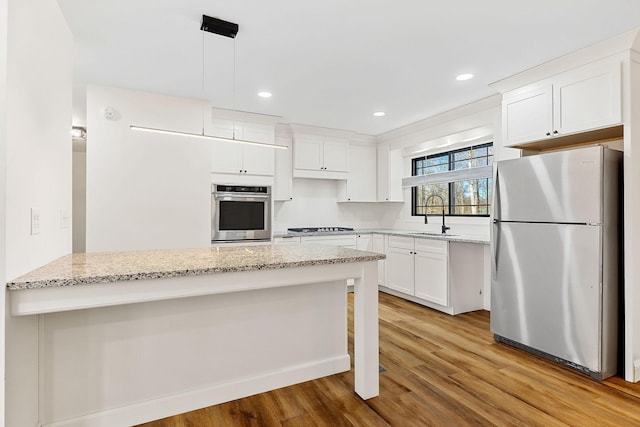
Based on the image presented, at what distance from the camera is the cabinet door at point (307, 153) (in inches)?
188

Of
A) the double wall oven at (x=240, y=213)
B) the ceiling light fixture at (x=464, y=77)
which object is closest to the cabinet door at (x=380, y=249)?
the double wall oven at (x=240, y=213)

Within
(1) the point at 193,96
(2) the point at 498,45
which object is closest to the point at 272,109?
(1) the point at 193,96

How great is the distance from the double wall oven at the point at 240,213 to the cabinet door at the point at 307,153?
2.35 feet

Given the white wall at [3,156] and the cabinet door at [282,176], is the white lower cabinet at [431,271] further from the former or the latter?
the white wall at [3,156]

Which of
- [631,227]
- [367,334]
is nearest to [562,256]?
[631,227]

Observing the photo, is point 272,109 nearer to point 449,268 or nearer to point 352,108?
point 352,108

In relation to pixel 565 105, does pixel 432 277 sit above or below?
below

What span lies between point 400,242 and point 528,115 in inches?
84.9

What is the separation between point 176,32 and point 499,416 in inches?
125

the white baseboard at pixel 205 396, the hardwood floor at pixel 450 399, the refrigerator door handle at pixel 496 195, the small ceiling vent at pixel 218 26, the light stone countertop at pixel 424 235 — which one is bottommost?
the hardwood floor at pixel 450 399

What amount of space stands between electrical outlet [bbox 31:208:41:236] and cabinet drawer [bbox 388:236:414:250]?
3705 millimetres

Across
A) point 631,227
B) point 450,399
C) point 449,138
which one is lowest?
point 450,399

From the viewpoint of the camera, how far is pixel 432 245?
3986mm

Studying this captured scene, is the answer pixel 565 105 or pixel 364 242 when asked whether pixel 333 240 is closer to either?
pixel 364 242
